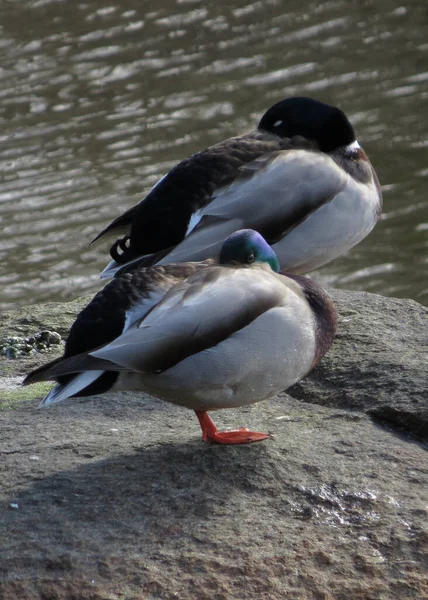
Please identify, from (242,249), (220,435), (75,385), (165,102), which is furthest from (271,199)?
(165,102)

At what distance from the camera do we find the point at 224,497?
11.7 ft

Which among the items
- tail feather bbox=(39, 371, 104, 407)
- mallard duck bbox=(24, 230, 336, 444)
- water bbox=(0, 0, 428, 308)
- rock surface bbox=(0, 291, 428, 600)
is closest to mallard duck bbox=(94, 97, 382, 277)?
rock surface bbox=(0, 291, 428, 600)

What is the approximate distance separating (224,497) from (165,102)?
6598mm

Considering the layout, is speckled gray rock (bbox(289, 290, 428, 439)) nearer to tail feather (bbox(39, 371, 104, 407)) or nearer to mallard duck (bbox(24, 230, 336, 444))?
mallard duck (bbox(24, 230, 336, 444))

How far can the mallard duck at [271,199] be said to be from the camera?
4871 mm

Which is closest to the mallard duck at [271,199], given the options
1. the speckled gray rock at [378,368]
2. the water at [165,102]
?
the speckled gray rock at [378,368]

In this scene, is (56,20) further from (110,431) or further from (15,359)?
(110,431)

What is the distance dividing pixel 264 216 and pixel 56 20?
6.93 m

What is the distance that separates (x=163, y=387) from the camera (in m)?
3.70

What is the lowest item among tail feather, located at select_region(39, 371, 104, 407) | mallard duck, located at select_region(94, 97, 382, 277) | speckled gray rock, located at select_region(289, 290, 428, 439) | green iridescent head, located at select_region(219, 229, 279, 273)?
speckled gray rock, located at select_region(289, 290, 428, 439)

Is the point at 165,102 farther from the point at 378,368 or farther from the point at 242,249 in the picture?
the point at 242,249

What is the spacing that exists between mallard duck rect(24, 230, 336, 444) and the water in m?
3.76

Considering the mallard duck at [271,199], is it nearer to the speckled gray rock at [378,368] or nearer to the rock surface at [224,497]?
the speckled gray rock at [378,368]

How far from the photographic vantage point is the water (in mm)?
7980
